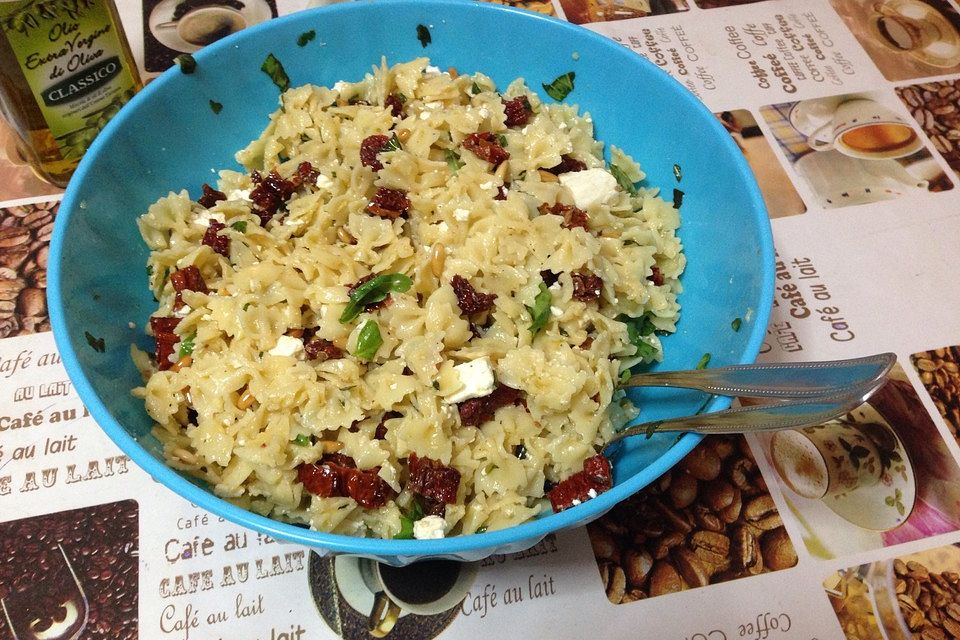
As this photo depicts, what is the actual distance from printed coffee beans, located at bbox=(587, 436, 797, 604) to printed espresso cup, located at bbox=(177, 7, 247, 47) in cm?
243

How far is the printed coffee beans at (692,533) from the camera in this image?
68.6 inches

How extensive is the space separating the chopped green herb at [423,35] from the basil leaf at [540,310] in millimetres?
1025

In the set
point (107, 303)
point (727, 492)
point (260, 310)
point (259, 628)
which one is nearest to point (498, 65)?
point (260, 310)

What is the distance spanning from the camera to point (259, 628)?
1.63 metres

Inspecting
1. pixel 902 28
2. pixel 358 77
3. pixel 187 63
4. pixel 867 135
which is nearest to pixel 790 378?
pixel 358 77

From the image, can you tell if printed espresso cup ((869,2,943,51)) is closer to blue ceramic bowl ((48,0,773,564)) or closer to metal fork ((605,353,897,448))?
blue ceramic bowl ((48,0,773,564))

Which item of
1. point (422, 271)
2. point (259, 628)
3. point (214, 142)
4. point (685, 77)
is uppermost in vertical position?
point (214, 142)

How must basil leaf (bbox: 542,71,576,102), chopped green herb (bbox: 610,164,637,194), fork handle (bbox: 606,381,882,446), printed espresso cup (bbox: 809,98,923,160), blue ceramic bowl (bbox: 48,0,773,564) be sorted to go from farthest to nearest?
printed espresso cup (bbox: 809,98,923,160)
basil leaf (bbox: 542,71,576,102)
chopped green herb (bbox: 610,164,637,194)
blue ceramic bowl (bbox: 48,0,773,564)
fork handle (bbox: 606,381,882,446)

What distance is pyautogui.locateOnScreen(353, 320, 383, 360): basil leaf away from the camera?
157cm

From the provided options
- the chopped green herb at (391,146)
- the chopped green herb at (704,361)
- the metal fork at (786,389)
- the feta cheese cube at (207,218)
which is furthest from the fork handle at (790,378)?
the feta cheese cube at (207,218)

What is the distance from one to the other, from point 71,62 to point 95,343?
1094 millimetres

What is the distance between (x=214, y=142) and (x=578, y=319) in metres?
1.29

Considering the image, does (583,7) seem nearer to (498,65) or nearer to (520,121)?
(498,65)

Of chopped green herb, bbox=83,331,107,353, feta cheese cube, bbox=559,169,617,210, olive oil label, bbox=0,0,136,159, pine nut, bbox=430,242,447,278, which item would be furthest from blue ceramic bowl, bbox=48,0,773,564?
pine nut, bbox=430,242,447,278
